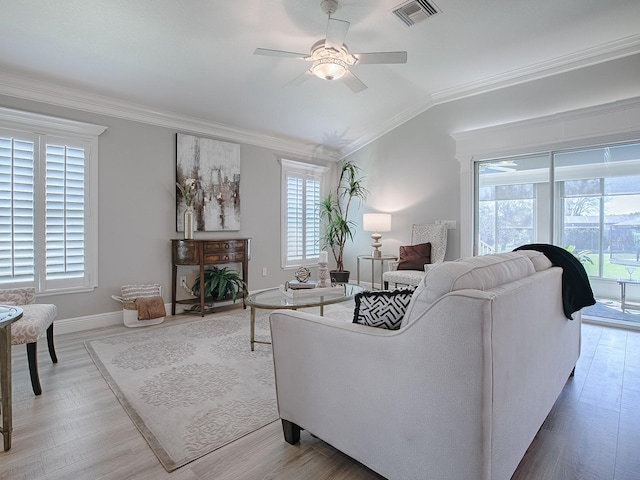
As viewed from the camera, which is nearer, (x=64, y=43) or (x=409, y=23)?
(x=64, y=43)

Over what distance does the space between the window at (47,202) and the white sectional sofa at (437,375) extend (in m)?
3.07

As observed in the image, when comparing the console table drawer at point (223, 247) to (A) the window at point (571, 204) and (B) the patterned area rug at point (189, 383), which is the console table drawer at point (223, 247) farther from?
(A) the window at point (571, 204)

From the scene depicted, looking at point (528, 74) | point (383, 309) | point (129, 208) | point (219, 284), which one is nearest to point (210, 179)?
point (129, 208)

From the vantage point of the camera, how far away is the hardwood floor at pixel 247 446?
1578 millimetres

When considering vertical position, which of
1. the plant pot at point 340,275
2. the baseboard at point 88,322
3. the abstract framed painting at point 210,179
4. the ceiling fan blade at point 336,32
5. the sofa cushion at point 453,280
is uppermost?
the ceiling fan blade at point 336,32

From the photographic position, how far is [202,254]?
4.26m

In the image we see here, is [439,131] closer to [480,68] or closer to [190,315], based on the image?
[480,68]

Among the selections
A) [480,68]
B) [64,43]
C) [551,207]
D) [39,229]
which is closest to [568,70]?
[480,68]

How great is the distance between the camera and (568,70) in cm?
405

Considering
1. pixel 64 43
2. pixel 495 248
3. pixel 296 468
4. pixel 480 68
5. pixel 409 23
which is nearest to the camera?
pixel 296 468

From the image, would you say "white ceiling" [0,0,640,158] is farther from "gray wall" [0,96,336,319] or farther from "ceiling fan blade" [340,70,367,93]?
"ceiling fan blade" [340,70,367,93]

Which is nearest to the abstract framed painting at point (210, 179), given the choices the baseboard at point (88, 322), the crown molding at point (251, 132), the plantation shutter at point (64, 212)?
the crown molding at point (251, 132)

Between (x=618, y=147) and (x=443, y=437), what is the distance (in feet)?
14.1

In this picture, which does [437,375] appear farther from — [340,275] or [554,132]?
[340,275]
